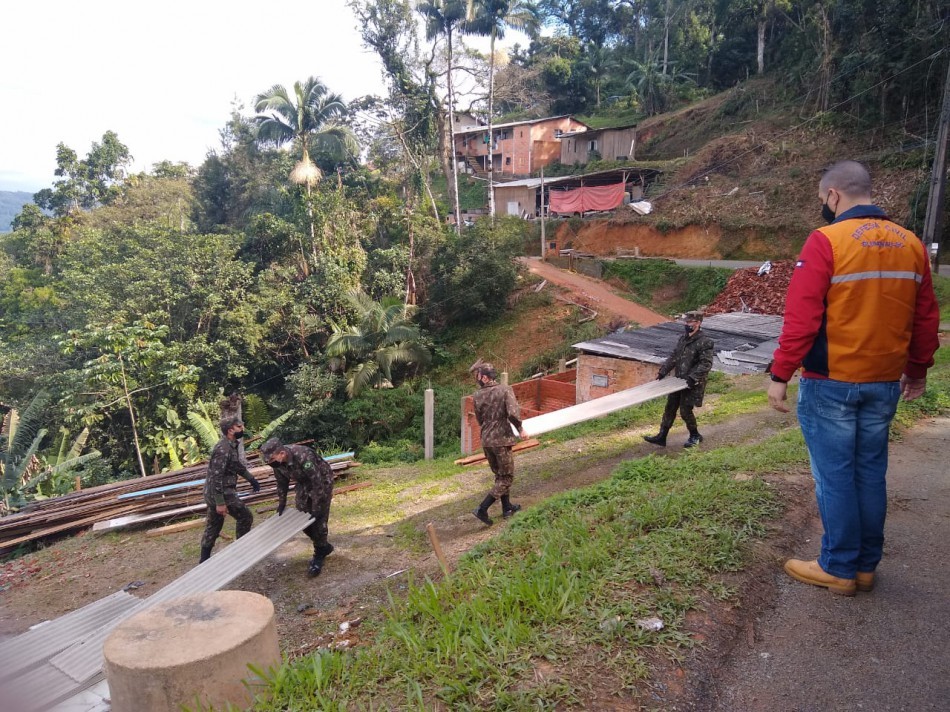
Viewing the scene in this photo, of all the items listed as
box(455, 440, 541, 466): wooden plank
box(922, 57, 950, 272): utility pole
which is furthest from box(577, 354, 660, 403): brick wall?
box(922, 57, 950, 272): utility pole

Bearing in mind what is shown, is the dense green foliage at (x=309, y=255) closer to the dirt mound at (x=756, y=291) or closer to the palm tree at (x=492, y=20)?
the palm tree at (x=492, y=20)

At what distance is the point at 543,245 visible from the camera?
30641 mm

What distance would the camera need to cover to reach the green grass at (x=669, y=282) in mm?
23281

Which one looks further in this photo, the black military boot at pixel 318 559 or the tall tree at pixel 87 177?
the tall tree at pixel 87 177

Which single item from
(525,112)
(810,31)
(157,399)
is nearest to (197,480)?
(157,399)

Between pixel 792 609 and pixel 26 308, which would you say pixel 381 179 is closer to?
pixel 26 308

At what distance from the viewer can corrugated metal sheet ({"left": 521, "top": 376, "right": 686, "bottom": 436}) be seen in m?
7.16

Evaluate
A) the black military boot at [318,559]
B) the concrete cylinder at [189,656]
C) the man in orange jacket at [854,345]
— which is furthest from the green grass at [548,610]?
the black military boot at [318,559]

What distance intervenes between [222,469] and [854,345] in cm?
610

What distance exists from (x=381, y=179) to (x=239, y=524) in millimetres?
24649

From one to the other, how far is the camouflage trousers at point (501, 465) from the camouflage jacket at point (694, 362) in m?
2.58

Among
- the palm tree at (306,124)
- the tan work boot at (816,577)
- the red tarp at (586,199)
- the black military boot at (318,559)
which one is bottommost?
the black military boot at (318,559)

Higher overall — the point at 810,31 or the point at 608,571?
the point at 810,31

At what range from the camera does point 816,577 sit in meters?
3.21
